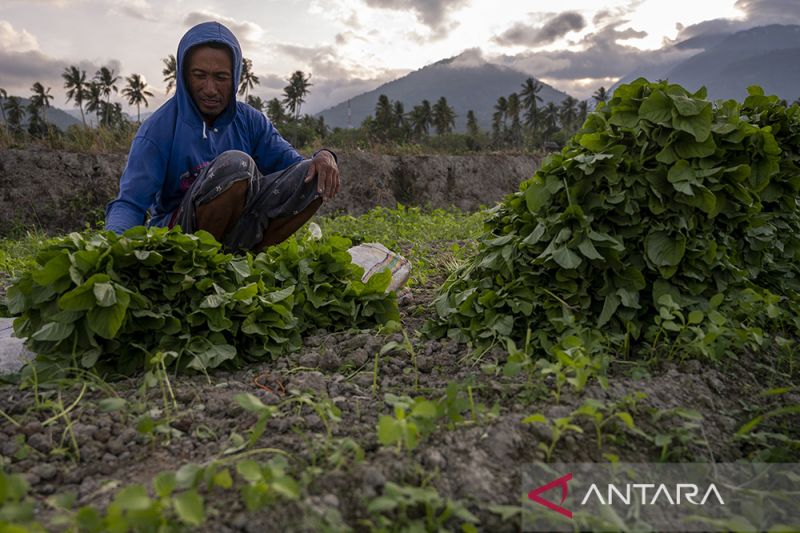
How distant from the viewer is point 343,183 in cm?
1299

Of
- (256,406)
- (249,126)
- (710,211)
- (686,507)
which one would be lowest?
(686,507)

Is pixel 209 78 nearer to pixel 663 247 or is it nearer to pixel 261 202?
pixel 261 202

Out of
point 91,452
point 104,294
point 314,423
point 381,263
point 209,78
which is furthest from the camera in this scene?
point 381,263

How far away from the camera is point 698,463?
1.38 meters

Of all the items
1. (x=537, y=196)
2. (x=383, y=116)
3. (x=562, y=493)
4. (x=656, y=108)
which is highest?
(x=383, y=116)

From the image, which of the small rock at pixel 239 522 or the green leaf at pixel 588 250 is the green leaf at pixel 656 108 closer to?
the green leaf at pixel 588 250

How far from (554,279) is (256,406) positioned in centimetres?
136

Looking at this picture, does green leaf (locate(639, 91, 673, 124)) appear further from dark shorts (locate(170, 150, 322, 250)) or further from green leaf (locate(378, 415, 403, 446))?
dark shorts (locate(170, 150, 322, 250))

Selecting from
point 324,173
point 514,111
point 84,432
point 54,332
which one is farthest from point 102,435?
point 514,111

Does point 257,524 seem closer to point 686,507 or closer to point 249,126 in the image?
point 686,507

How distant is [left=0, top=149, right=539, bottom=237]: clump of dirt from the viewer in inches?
366

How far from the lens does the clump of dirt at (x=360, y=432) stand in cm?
123

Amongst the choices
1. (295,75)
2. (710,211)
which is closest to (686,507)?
(710,211)

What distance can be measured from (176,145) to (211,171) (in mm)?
388
